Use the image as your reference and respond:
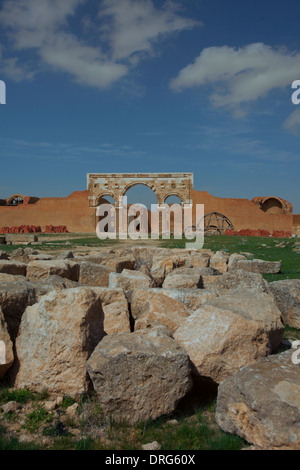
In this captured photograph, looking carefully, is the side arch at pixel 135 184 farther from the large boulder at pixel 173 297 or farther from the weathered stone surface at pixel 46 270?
the large boulder at pixel 173 297

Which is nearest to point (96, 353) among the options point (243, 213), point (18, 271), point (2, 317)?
point (2, 317)

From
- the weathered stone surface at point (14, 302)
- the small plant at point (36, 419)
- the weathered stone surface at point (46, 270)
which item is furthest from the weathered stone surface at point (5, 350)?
the weathered stone surface at point (46, 270)

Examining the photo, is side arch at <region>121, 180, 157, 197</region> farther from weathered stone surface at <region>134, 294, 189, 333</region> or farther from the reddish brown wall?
weathered stone surface at <region>134, 294, 189, 333</region>

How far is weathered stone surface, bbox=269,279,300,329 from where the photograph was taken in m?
4.62

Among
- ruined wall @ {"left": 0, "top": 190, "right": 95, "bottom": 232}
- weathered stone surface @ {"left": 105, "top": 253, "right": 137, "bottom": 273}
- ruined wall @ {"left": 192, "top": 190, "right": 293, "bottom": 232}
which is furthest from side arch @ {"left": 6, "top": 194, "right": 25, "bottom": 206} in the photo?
weathered stone surface @ {"left": 105, "top": 253, "right": 137, "bottom": 273}

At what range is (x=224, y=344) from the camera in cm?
294

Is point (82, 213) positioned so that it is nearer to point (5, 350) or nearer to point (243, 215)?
point (243, 215)

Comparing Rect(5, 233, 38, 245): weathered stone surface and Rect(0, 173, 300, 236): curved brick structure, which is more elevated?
Rect(0, 173, 300, 236): curved brick structure

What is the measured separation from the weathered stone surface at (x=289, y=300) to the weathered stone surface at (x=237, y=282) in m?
0.19

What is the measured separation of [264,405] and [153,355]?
0.81 meters

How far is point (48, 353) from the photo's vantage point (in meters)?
2.97

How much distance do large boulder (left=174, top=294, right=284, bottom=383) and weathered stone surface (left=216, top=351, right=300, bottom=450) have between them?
308 millimetres

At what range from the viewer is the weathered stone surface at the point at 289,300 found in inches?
182

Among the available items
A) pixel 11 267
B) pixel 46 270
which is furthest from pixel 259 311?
pixel 11 267
